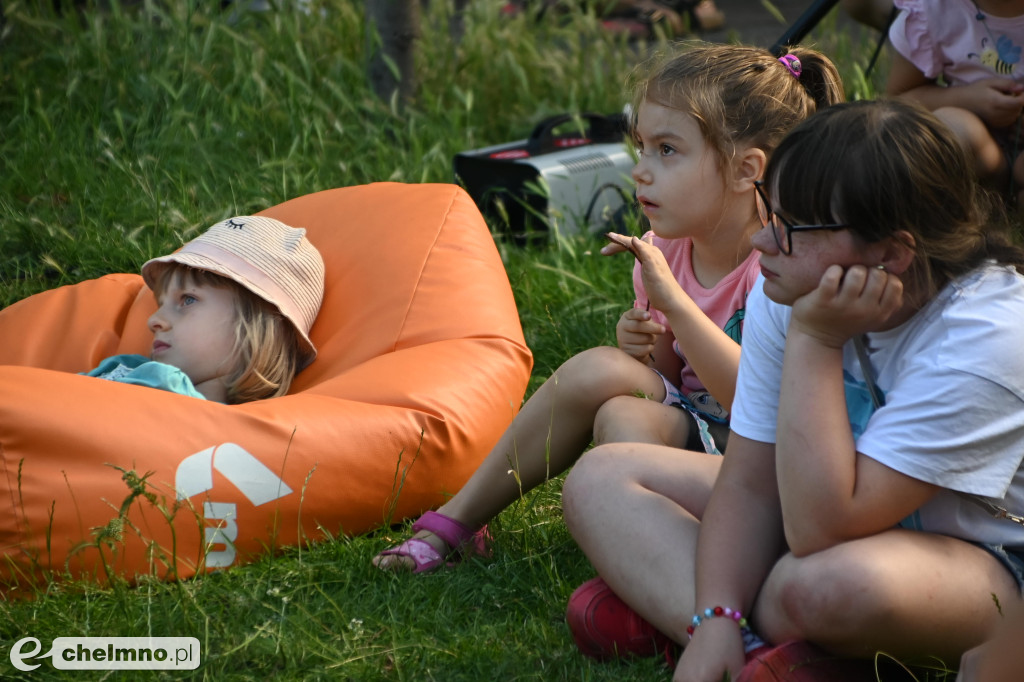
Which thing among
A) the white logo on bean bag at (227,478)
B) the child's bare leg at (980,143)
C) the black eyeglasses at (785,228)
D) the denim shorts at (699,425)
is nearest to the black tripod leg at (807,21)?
the child's bare leg at (980,143)

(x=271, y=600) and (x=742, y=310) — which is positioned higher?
(x=742, y=310)

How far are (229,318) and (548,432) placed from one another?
1056mm

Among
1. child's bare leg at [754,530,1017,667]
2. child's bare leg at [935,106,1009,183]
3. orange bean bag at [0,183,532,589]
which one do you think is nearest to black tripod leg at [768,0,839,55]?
child's bare leg at [935,106,1009,183]

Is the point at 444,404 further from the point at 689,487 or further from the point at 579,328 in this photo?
the point at 579,328

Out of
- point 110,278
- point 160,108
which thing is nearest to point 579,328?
point 110,278

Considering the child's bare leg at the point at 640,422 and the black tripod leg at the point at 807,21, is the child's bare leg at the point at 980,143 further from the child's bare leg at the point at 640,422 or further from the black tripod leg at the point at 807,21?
the child's bare leg at the point at 640,422

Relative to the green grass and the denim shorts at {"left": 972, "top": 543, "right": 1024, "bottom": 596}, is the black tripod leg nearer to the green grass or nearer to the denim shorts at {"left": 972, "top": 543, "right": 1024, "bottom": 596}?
the green grass

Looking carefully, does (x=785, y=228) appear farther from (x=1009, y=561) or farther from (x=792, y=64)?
(x=792, y=64)

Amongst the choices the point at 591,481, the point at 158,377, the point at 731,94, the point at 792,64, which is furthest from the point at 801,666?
the point at 158,377

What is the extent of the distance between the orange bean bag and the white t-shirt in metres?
1.15

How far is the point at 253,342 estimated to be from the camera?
2936 mm

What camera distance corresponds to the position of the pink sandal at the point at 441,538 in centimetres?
232

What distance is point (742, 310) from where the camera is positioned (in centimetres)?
238

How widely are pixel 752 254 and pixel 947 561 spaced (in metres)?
0.92
